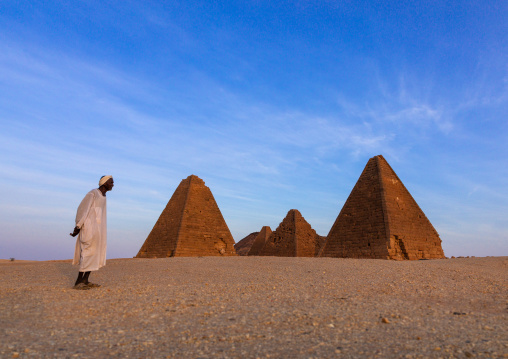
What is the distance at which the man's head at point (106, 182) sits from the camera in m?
6.34

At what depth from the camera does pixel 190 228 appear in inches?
724

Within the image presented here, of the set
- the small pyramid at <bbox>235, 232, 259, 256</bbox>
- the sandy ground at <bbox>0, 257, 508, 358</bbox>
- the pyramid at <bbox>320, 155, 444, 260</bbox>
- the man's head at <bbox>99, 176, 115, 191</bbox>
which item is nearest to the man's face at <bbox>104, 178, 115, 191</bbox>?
the man's head at <bbox>99, 176, 115, 191</bbox>

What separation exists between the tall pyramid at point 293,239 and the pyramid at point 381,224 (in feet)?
28.1

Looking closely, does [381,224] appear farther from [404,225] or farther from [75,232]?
[75,232]

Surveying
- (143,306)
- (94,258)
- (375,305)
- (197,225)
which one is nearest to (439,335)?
(375,305)

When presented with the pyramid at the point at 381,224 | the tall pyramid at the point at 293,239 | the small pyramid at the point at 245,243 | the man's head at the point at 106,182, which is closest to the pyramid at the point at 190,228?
the tall pyramid at the point at 293,239

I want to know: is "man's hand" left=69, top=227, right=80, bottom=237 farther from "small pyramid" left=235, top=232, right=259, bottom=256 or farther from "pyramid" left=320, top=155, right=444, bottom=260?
"small pyramid" left=235, top=232, right=259, bottom=256

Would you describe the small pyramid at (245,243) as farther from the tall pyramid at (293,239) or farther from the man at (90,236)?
the man at (90,236)

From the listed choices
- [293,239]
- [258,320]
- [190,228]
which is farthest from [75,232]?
Result: [293,239]

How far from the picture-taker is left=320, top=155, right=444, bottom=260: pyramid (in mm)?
13922

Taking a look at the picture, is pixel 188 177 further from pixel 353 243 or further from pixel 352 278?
pixel 352 278

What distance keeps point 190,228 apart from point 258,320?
1531 centimetres

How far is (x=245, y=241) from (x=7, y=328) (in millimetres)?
37766

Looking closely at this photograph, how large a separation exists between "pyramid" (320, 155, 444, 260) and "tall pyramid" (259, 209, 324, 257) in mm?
8557
